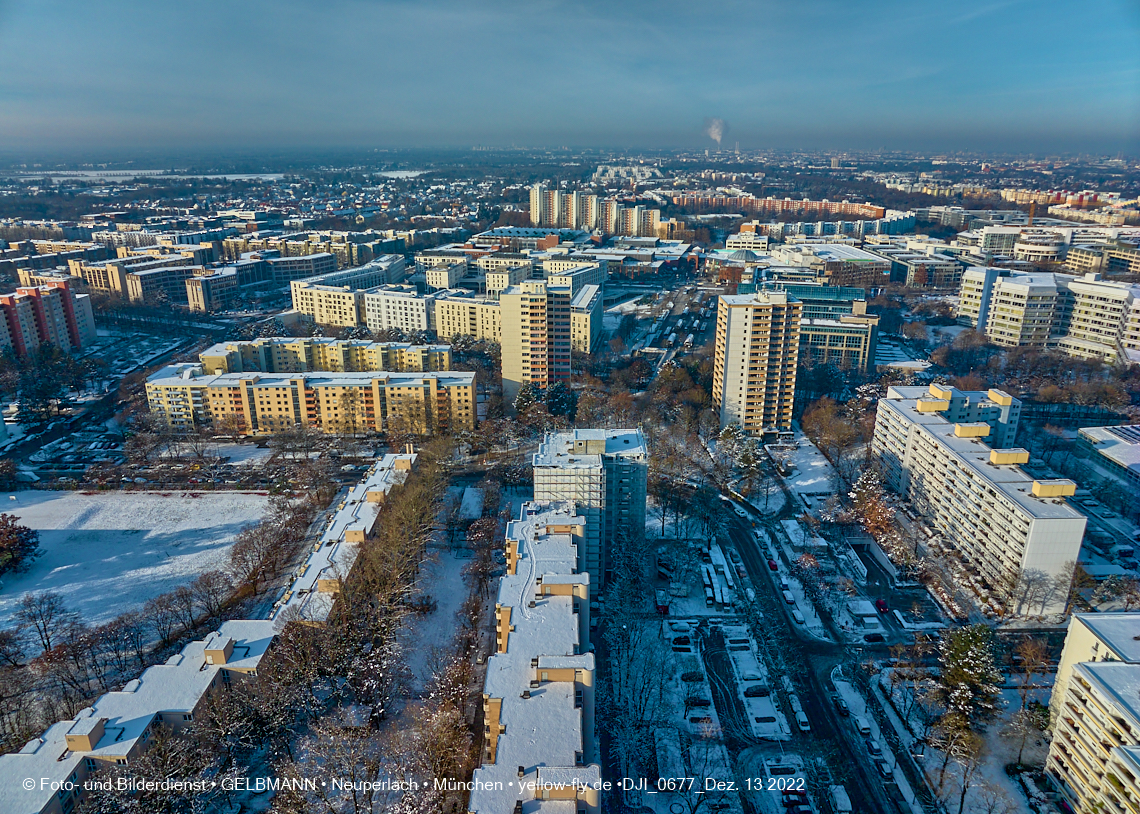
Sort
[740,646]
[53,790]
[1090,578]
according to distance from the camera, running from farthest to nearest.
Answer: [1090,578]
[740,646]
[53,790]

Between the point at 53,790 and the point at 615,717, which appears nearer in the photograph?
the point at 53,790

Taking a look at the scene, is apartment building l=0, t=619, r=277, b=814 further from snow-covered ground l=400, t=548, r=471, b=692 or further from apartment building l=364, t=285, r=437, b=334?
apartment building l=364, t=285, r=437, b=334

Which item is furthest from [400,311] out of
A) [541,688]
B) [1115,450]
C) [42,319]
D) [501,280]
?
[1115,450]

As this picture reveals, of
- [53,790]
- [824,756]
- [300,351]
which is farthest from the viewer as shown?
[300,351]

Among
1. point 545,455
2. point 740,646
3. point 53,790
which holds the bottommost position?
point 740,646

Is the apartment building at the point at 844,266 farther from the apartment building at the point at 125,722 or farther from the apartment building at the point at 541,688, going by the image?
the apartment building at the point at 125,722

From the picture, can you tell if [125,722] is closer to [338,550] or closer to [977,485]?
[338,550]

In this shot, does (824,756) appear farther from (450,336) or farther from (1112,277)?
(1112,277)

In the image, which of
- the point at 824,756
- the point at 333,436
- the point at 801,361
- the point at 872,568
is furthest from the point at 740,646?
the point at 801,361
